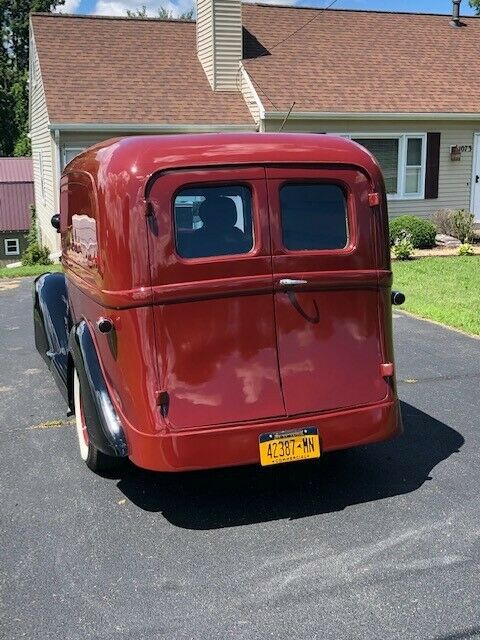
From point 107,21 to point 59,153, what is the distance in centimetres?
528

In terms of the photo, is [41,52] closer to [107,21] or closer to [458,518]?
[107,21]

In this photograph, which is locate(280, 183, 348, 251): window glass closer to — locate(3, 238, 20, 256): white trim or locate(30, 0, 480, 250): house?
locate(30, 0, 480, 250): house

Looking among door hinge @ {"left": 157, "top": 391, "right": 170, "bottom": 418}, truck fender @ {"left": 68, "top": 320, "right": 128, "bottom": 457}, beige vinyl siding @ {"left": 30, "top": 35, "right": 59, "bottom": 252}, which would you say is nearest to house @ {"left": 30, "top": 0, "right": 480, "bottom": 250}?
beige vinyl siding @ {"left": 30, "top": 35, "right": 59, "bottom": 252}

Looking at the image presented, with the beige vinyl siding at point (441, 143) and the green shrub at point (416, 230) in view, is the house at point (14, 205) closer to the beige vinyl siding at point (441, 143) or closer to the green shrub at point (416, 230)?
the beige vinyl siding at point (441, 143)

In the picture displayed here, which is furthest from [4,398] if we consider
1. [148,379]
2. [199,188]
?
[199,188]

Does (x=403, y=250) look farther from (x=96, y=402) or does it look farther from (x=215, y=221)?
(x=96, y=402)

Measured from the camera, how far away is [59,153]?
1573 centimetres

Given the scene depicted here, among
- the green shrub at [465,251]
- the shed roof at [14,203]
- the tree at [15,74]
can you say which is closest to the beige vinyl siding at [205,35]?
the green shrub at [465,251]

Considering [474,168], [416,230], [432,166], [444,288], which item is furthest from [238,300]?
[474,168]

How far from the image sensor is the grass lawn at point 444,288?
9.05 m

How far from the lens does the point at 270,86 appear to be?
17016mm

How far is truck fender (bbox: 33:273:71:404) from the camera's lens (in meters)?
5.50

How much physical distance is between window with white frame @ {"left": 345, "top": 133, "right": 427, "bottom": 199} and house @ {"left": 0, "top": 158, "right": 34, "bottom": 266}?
2027 centimetres

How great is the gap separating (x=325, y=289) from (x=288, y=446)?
2.97 ft
